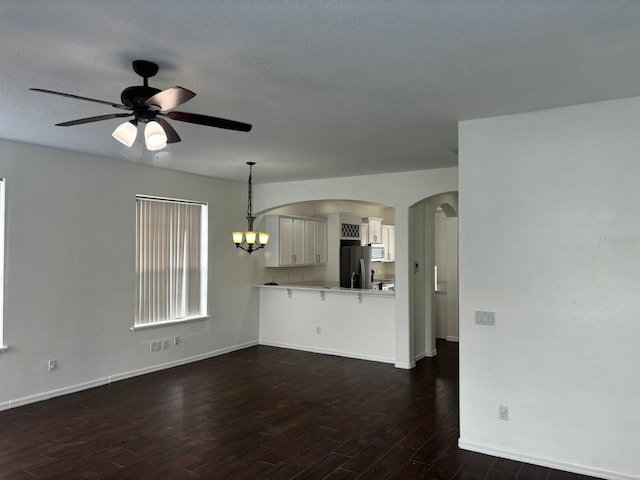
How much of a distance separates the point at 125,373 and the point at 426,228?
4680 millimetres

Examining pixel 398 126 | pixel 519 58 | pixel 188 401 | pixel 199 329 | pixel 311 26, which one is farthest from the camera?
pixel 199 329

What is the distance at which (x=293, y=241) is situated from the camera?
325 inches

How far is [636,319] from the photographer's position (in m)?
3.24

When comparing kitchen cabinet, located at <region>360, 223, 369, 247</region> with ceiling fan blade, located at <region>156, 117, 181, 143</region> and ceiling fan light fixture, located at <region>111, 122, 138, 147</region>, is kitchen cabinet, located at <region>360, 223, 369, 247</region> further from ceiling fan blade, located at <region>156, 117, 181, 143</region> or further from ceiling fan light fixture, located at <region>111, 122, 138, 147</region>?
ceiling fan light fixture, located at <region>111, 122, 138, 147</region>

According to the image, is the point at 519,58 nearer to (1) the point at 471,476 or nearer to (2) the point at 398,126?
(2) the point at 398,126

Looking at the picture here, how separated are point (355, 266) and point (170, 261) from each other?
12.3 feet

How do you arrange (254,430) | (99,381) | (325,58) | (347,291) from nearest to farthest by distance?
(325,58) → (254,430) → (99,381) → (347,291)

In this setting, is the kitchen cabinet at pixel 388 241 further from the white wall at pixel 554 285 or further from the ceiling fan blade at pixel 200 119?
the ceiling fan blade at pixel 200 119

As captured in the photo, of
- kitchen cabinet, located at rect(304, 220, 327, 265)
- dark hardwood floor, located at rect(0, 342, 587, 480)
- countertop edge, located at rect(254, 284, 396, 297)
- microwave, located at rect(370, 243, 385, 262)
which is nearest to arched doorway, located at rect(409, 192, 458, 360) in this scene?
countertop edge, located at rect(254, 284, 396, 297)

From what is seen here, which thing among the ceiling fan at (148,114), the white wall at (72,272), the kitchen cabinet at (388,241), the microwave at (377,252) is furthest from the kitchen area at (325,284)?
the ceiling fan at (148,114)

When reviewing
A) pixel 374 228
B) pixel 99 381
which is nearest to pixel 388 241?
pixel 374 228

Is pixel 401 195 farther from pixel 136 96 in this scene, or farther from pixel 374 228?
pixel 136 96

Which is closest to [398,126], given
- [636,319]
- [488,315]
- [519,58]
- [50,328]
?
[519,58]

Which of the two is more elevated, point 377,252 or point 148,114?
point 148,114
